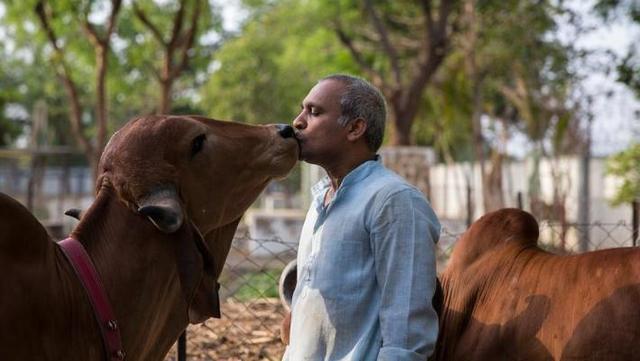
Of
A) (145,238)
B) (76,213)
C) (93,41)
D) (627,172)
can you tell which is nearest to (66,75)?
(93,41)

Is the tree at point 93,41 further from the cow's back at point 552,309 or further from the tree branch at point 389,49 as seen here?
the cow's back at point 552,309

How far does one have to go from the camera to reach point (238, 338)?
617cm

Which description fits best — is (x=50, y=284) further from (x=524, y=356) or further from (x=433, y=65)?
(x=433, y=65)

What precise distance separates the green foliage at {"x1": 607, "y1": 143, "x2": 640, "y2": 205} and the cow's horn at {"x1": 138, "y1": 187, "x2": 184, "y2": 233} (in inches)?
655

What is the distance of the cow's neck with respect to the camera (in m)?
2.62

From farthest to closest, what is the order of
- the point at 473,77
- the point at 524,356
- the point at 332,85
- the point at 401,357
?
the point at 473,77
the point at 524,356
the point at 332,85
the point at 401,357

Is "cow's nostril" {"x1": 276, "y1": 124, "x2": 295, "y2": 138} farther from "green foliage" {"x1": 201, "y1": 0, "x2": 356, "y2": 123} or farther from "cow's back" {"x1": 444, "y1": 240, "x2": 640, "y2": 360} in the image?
"green foliage" {"x1": 201, "y1": 0, "x2": 356, "y2": 123}

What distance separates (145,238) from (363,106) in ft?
2.46

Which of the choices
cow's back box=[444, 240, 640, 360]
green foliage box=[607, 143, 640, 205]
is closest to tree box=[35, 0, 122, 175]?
green foliage box=[607, 143, 640, 205]

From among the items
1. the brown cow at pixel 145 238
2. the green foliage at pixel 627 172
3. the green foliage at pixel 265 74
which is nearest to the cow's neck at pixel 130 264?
the brown cow at pixel 145 238

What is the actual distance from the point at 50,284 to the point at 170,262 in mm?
337

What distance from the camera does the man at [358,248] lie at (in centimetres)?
269

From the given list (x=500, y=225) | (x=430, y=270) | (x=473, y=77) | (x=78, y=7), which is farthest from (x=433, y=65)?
(x=430, y=270)

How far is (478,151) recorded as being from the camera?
23.4m
